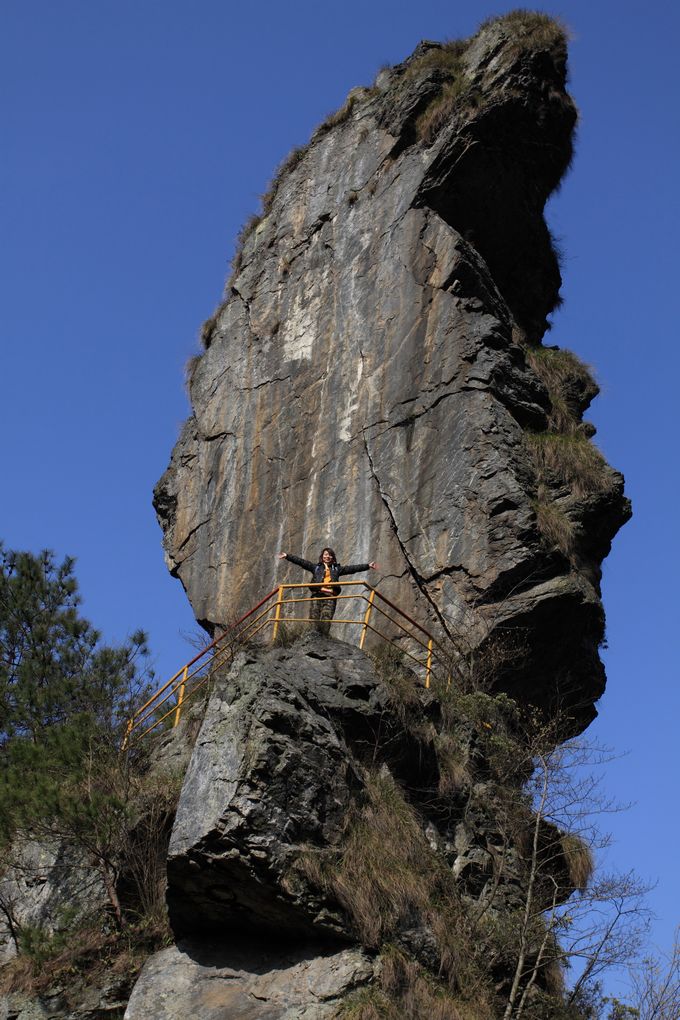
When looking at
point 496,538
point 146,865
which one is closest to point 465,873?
point 146,865

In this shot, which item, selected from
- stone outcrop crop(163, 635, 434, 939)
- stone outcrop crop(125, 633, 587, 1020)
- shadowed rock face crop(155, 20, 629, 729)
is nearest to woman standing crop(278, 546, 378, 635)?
stone outcrop crop(125, 633, 587, 1020)

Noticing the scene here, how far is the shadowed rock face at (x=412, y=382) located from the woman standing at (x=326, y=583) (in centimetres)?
147

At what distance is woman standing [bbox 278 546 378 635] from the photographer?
17141 millimetres

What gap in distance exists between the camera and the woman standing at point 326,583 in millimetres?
17141

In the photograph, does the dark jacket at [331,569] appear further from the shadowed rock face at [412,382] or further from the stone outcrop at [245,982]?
the stone outcrop at [245,982]

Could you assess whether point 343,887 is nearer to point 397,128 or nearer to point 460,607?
point 460,607

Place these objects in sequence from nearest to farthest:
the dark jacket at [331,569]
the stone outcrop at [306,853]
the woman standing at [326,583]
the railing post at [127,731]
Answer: the stone outcrop at [306,853] < the railing post at [127,731] < the woman standing at [326,583] < the dark jacket at [331,569]

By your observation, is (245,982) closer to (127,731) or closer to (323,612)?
(127,731)

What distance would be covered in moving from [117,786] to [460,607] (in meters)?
5.39

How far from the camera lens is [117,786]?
51.3ft

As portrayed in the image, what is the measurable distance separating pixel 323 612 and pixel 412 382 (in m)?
4.70

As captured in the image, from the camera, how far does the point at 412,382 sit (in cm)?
2031

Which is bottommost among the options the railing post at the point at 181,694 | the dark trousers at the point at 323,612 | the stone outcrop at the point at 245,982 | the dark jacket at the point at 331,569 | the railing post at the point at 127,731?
the stone outcrop at the point at 245,982

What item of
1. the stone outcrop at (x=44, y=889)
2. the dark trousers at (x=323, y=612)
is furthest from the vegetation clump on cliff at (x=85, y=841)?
the dark trousers at (x=323, y=612)
